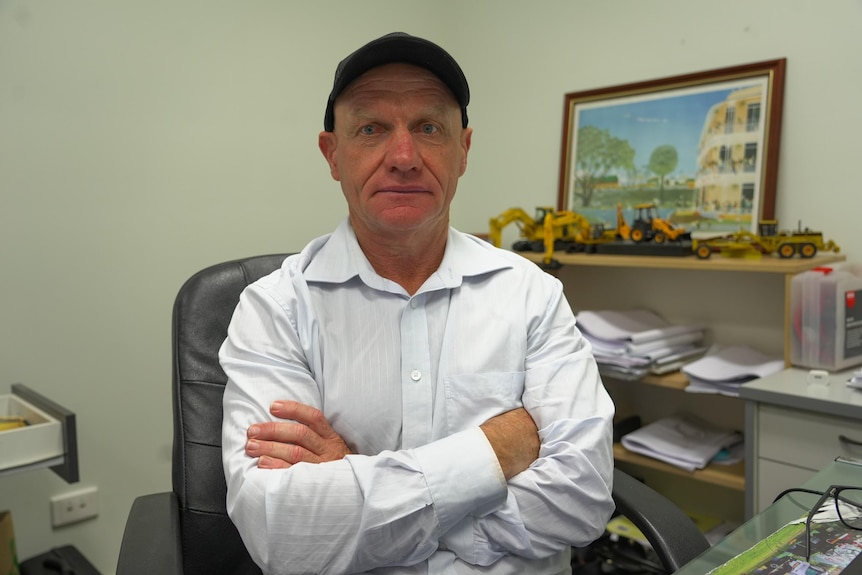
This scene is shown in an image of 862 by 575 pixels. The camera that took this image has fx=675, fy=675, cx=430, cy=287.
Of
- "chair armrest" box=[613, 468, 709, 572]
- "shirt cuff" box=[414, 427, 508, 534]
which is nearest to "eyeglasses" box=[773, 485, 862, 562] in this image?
"chair armrest" box=[613, 468, 709, 572]

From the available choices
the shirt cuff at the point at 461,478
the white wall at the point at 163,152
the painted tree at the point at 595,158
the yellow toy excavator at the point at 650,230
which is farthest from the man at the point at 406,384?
the painted tree at the point at 595,158

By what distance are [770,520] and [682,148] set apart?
5.09ft

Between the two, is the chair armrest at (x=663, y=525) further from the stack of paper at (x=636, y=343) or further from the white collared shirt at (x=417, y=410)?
the stack of paper at (x=636, y=343)

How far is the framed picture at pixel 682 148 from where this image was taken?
6.66ft

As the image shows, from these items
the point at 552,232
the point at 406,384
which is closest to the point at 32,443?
the point at 406,384

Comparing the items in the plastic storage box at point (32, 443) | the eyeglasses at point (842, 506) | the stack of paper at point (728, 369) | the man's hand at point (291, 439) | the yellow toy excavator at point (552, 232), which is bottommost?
the plastic storage box at point (32, 443)

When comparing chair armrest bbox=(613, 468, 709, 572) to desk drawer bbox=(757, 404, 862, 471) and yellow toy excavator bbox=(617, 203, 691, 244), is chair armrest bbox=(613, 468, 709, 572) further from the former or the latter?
yellow toy excavator bbox=(617, 203, 691, 244)

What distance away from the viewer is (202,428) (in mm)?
1193

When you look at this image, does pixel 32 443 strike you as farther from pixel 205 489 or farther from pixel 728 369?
pixel 728 369

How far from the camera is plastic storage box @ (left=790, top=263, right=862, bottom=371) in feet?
5.51

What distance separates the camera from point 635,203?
2332 millimetres

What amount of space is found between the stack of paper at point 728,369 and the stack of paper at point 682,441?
198 millimetres

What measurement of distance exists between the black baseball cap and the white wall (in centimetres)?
109

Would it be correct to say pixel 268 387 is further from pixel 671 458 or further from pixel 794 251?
pixel 794 251
